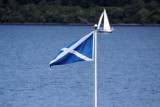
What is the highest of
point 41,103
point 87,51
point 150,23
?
point 150,23

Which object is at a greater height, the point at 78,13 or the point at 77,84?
the point at 78,13

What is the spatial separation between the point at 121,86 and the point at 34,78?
31.4 feet

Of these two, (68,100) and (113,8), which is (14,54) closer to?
(68,100)

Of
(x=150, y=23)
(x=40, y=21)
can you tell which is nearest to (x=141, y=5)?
(x=150, y=23)

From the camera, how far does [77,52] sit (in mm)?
23281

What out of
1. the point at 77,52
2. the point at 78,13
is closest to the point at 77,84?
the point at 77,52

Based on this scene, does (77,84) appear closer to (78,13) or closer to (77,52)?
(77,52)

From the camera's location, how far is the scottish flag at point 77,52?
23.1m

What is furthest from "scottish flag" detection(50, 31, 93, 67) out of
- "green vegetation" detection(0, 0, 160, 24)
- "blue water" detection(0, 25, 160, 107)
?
"green vegetation" detection(0, 0, 160, 24)

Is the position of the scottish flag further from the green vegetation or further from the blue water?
the green vegetation

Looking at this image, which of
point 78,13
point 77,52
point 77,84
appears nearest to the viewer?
point 77,52

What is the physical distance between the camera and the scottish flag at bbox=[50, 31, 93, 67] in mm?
23109

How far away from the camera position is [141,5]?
18650cm

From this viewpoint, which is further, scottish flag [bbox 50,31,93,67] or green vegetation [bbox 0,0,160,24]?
green vegetation [bbox 0,0,160,24]
